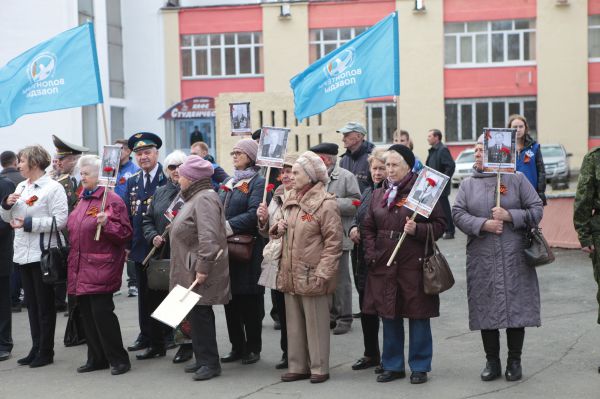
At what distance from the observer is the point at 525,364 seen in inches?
304

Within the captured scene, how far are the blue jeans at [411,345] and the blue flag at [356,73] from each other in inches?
154

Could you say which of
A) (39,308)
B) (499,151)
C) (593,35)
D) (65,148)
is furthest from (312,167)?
(593,35)

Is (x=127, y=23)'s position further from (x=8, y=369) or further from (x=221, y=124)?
(x=8, y=369)

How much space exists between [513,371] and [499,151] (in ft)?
5.75

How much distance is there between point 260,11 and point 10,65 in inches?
1219

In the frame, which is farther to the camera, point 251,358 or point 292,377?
point 251,358

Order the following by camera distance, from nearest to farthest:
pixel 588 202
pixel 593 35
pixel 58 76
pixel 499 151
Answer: pixel 499 151, pixel 588 202, pixel 58 76, pixel 593 35

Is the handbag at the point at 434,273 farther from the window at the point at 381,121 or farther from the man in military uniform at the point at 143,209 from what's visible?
the window at the point at 381,121

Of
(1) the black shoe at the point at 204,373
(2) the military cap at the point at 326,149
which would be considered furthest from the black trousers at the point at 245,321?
(2) the military cap at the point at 326,149

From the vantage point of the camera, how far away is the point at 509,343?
722cm

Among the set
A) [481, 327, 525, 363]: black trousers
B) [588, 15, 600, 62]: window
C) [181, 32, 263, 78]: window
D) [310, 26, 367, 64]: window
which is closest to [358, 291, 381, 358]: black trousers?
[481, 327, 525, 363]: black trousers

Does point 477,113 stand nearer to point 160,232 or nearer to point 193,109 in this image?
point 193,109

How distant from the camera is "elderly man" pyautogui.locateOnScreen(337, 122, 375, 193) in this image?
32.1ft

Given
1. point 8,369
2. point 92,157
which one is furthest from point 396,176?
point 8,369
